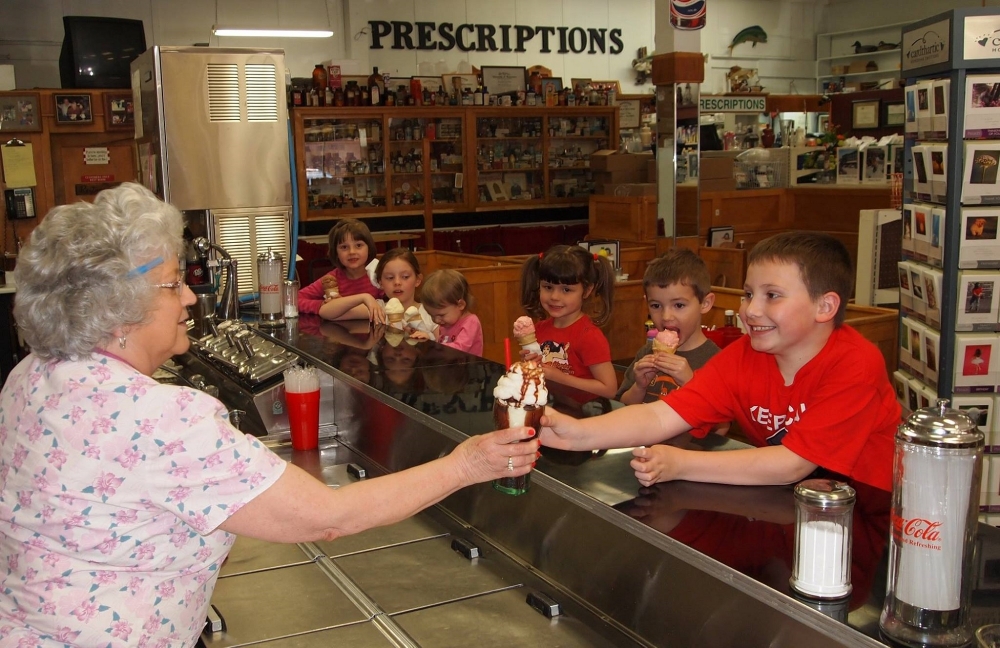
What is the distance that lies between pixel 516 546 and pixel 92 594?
97 cm

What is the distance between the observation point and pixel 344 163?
38.2ft

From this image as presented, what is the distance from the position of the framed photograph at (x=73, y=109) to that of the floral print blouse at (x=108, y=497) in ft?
27.2

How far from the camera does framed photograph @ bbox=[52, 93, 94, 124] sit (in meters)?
8.84

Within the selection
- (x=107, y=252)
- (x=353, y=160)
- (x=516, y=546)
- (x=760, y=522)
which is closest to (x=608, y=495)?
(x=760, y=522)

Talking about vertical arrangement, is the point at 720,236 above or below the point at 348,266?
below

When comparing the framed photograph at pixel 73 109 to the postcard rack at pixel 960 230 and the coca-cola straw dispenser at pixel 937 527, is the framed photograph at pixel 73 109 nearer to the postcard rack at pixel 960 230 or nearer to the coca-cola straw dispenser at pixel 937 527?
the postcard rack at pixel 960 230

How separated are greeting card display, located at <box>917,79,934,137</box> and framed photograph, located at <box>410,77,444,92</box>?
8392mm

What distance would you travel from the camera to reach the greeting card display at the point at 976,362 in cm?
434

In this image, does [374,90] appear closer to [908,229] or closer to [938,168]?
[908,229]

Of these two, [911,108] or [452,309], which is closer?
[452,309]

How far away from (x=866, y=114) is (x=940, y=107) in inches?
285

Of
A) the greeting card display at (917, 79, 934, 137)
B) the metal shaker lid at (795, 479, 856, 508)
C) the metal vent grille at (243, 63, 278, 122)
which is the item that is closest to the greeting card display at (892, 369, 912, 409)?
the greeting card display at (917, 79, 934, 137)

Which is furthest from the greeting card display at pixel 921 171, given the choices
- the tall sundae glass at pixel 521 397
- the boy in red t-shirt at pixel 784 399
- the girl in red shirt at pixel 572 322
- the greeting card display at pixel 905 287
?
the tall sundae glass at pixel 521 397

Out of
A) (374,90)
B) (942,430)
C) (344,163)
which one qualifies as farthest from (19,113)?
(942,430)
